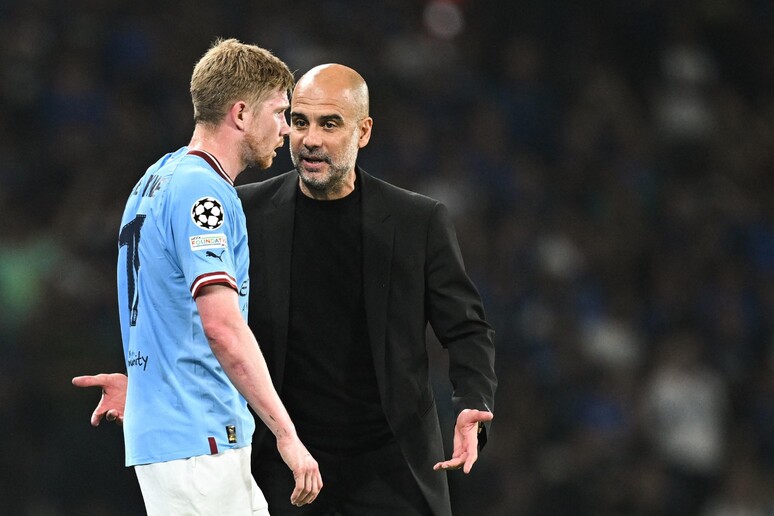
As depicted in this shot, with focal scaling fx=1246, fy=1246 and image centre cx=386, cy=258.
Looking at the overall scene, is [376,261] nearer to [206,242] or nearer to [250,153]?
[250,153]

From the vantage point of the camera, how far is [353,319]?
4.24 meters

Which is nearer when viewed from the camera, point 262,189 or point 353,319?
point 353,319

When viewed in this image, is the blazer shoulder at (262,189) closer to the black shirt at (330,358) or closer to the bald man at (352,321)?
the bald man at (352,321)

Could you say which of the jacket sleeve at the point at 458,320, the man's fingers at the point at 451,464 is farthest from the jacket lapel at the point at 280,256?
the man's fingers at the point at 451,464

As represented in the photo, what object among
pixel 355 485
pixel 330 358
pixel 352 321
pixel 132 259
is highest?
pixel 132 259

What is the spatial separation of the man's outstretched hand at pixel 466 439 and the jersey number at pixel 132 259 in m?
1.14

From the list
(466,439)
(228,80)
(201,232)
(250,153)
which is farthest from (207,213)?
(466,439)

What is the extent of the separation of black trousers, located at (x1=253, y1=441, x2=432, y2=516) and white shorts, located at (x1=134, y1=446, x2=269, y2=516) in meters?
0.79

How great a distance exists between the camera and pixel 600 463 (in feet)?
26.2

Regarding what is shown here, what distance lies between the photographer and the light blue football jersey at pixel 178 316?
3.25m

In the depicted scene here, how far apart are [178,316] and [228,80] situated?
682 mm

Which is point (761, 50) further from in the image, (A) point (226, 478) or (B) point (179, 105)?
(A) point (226, 478)

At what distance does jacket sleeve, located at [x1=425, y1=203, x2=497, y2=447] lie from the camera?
4.16m

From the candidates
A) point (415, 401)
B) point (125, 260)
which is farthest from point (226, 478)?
point (415, 401)
